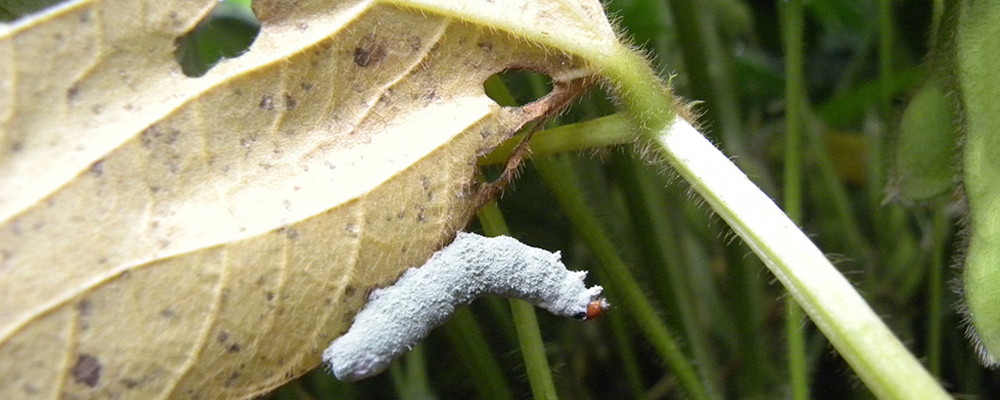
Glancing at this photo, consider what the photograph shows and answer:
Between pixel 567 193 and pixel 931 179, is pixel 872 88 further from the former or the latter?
pixel 567 193

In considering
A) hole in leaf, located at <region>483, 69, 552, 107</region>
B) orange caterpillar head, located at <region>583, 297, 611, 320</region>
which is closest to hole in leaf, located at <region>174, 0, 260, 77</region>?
hole in leaf, located at <region>483, 69, 552, 107</region>

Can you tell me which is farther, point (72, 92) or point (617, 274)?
point (617, 274)

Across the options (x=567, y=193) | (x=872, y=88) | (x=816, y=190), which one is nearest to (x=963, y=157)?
(x=567, y=193)

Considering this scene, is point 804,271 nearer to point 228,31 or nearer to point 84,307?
point 84,307

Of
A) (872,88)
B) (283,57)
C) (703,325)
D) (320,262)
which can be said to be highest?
(872,88)

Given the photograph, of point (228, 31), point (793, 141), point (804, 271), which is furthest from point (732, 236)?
point (228, 31)

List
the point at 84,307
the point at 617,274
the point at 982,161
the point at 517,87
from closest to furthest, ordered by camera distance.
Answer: the point at 84,307
the point at 982,161
the point at 617,274
the point at 517,87

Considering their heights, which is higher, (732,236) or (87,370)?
(732,236)
